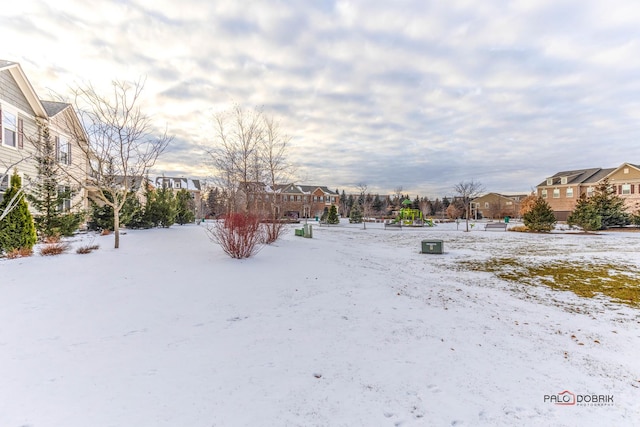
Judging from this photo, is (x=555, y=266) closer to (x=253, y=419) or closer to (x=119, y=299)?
(x=253, y=419)

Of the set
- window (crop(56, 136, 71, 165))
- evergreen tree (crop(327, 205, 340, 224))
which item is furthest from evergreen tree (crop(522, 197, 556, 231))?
window (crop(56, 136, 71, 165))

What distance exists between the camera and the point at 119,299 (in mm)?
5621

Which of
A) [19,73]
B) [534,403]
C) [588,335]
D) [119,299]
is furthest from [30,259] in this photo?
[588,335]

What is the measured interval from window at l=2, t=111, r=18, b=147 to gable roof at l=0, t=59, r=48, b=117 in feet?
4.97

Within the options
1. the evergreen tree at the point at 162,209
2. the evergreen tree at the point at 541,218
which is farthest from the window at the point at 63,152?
the evergreen tree at the point at 541,218

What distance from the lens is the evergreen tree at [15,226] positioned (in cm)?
891

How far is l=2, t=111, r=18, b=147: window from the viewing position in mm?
12617

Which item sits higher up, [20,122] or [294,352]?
[20,122]

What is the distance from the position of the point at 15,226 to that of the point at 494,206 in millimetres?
76829

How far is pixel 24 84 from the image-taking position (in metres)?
13.7

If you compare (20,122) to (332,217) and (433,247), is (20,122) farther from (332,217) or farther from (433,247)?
(332,217)

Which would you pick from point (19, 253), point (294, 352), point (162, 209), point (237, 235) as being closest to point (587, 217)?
point (237, 235)

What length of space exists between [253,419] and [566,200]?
63595 millimetres

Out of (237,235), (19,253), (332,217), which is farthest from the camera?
(332,217)
